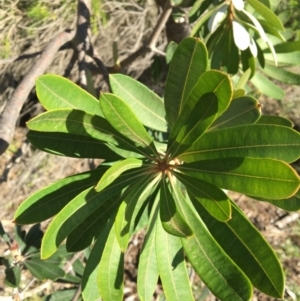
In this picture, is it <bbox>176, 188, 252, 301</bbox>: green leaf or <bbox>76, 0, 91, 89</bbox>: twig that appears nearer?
<bbox>176, 188, 252, 301</bbox>: green leaf

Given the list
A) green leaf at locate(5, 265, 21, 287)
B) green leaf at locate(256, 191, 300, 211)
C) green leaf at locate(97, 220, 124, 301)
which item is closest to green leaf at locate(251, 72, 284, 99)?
green leaf at locate(256, 191, 300, 211)

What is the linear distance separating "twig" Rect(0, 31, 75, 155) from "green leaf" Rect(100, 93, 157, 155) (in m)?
0.23

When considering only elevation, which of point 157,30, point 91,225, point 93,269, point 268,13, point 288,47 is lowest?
point 93,269

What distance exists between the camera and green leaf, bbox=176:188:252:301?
665 millimetres

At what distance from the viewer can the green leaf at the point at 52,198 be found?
76cm

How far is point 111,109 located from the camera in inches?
25.7

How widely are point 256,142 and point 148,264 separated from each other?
0.38 m

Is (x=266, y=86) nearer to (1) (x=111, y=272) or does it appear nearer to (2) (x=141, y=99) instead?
(2) (x=141, y=99)

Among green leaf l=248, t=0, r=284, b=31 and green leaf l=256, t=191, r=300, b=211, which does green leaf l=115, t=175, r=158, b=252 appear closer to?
green leaf l=256, t=191, r=300, b=211

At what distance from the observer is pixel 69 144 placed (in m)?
0.76

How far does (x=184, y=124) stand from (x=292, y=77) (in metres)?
0.83

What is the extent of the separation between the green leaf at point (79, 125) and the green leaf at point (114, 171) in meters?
0.06

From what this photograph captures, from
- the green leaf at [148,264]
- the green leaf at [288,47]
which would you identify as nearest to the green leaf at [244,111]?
the green leaf at [148,264]

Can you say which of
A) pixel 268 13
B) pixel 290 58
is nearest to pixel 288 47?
pixel 290 58
